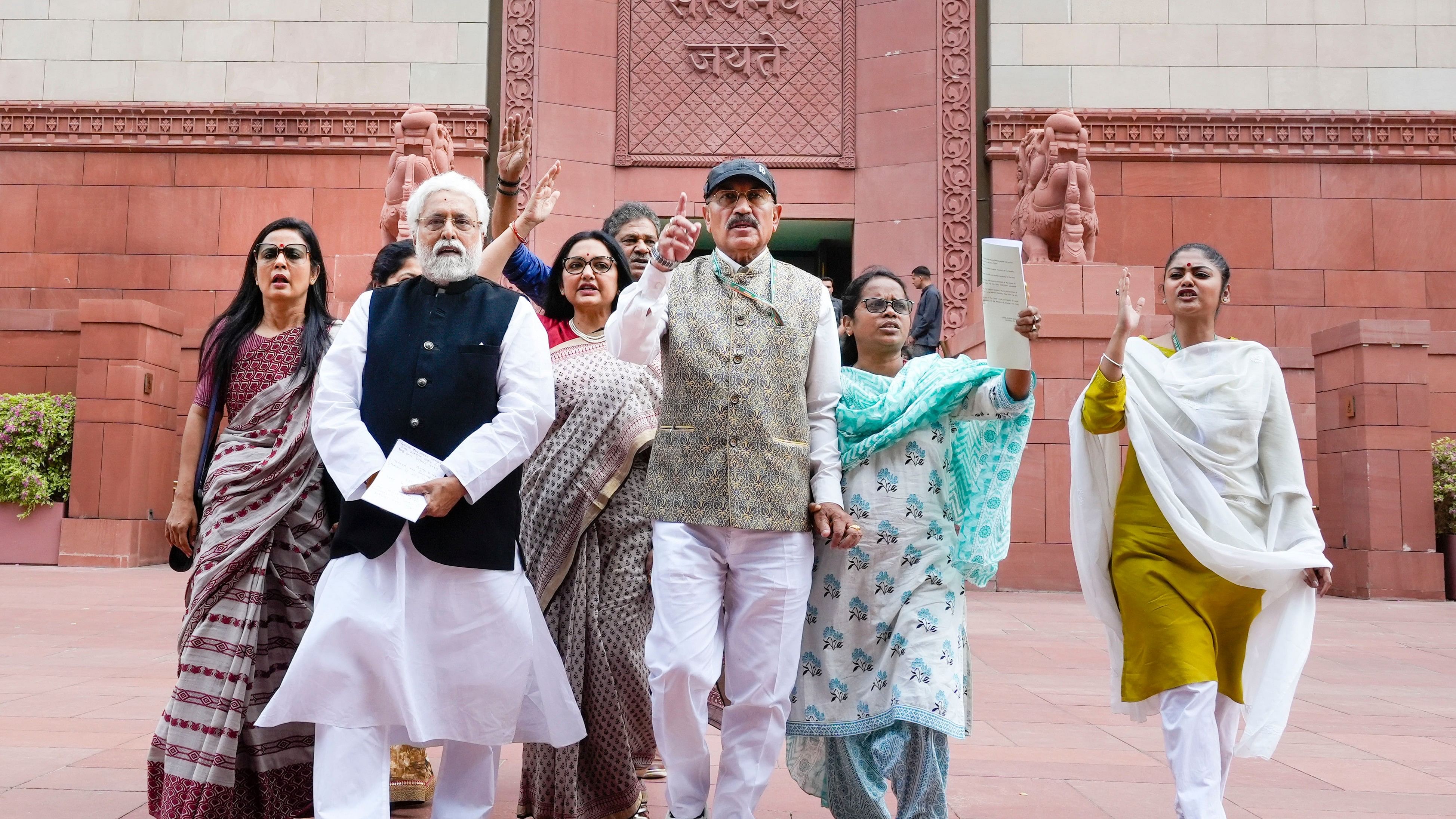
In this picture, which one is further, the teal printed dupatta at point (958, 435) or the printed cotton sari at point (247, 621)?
the teal printed dupatta at point (958, 435)

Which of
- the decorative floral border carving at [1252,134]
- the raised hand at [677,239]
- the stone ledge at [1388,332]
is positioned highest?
the decorative floral border carving at [1252,134]

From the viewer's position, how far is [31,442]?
11062mm

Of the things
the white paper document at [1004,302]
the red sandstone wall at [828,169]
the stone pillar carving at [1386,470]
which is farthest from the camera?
the red sandstone wall at [828,169]

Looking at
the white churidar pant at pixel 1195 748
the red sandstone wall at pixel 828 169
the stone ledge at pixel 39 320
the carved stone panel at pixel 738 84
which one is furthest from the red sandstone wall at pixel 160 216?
the white churidar pant at pixel 1195 748

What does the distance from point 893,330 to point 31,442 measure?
10102mm

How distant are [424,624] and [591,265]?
4.78 feet

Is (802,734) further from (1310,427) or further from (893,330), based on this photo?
(1310,427)

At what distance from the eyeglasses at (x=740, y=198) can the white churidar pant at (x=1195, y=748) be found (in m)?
1.90

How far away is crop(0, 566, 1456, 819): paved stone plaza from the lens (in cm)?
392

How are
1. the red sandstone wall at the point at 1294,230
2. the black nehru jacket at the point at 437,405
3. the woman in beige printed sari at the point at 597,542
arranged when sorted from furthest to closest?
the red sandstone wall at the point at 1294,230 < the woman in beige printed sari at the point at 597,542 < the black nehru jacket at the point at 437,405

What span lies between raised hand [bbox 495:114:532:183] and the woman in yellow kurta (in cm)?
194

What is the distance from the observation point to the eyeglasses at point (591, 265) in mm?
4070

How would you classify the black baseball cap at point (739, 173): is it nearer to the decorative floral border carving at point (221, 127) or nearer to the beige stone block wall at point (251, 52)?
the decorative floral border carving at point (221, 127)

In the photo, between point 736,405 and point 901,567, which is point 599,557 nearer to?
point 736,405
